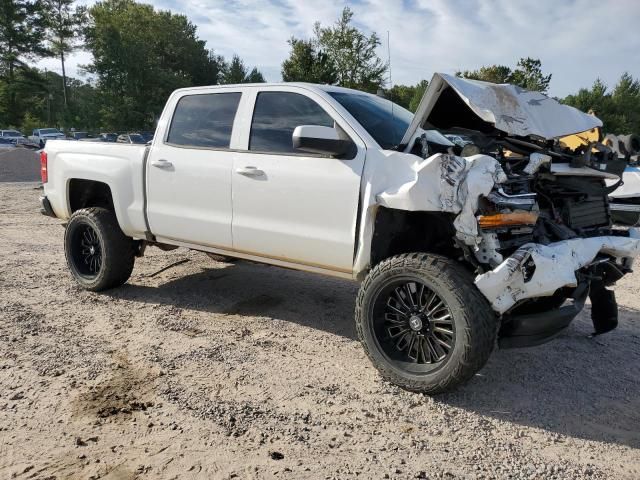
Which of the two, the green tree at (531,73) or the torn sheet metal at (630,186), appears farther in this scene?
the green tree at (531,73)

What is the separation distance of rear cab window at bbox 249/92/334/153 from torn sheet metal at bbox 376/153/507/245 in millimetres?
1074

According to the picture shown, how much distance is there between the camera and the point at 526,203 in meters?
3.18

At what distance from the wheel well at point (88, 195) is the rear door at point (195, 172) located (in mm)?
967

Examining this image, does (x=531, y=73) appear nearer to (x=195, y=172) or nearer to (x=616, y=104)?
(x=616, y=104)

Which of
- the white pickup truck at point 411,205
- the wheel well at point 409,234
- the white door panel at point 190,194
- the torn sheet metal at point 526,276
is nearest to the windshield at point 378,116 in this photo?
the white pickup truck at point 411,205

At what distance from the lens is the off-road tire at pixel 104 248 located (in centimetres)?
527

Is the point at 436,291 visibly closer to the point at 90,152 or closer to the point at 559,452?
the point at 559,452

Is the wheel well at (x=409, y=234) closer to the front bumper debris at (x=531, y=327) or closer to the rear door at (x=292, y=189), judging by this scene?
the rear door at (x=292, y=189)

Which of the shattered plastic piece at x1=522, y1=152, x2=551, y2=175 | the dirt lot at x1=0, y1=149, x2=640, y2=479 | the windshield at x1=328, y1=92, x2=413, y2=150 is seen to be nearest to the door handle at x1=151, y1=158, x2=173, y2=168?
the dirt lot at x1=0, y1=149, x2=640, y2=479

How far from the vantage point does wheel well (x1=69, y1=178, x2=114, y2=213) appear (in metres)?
5.63

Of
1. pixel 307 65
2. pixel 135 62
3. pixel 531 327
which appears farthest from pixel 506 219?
pixel 135 62

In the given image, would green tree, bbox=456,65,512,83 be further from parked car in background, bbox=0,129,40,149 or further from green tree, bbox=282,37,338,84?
parked car in background, bbox=0,129,40,149

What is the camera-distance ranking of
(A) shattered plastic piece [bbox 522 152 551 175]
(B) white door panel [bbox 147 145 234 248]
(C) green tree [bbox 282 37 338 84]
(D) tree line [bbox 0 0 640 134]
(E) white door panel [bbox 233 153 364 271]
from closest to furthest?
(A) shattered plastic piece [bbox 522 152 551 175] < (E) white door panel [bbox 233 153 364 271] < (B) white door panel [bbox 147 145 234 248] < (C) green tree [bbox 282 37 338 84] < (D) tree line [bbox 0 0 640 134]

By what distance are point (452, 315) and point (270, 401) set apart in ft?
3.95
